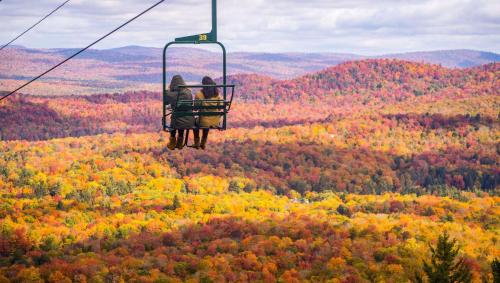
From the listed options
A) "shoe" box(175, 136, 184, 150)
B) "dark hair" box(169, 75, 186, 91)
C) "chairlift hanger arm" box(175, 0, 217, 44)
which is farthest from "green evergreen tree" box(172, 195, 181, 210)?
"chairlift hanger arm" box(175, 0, 217, 44)

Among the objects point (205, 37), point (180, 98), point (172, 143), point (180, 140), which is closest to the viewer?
point (205, 37)

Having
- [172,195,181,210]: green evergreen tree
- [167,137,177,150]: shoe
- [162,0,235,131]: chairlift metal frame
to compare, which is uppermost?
[162,0,235,131]: chairlift metal frame

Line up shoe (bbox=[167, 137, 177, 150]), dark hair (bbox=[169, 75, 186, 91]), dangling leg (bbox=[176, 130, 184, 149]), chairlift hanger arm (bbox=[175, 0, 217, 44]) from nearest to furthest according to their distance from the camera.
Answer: chairlift hanger arm (bbox=[175, 0, 217, 44])
dark hair (bbox=[169, 75, 186, 91])
dangling leg (bbox=[176, 130, 184, 149])
shoe (bbox=[167, 137, 177, 150])

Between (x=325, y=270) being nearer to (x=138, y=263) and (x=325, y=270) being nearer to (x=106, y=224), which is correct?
(x=138, y=263)

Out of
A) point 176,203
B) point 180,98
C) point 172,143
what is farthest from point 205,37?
point 176,203

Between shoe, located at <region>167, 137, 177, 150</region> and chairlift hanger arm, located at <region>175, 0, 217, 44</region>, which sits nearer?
chairlift hanger arm, located at <region>175, 0, 217, 44</region>

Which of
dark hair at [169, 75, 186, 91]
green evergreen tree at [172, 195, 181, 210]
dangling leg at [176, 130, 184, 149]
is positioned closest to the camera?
dark hair at [169, 75, 186, 91]

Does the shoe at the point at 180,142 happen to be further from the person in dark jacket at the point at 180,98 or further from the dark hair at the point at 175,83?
the dark hair at the point at 175,83

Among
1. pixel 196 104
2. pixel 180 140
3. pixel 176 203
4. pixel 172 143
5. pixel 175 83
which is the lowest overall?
pixel 176 203

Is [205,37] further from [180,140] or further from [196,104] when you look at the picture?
[180,140]

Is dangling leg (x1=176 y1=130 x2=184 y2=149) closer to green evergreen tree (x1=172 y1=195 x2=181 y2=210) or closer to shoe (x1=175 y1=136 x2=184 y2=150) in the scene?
shoe (x1=175 y1=136 x2=184 y2=150)

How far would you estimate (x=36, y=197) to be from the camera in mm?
189500

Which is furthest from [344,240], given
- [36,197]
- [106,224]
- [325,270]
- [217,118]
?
[217,118]

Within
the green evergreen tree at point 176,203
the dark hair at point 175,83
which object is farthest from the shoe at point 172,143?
the green evergreen tree at point 176,203
